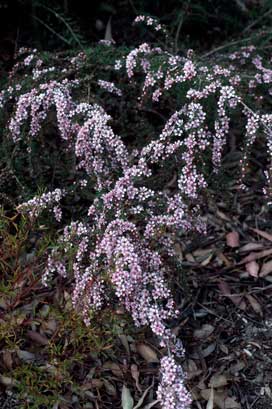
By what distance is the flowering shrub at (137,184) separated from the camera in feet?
6.75

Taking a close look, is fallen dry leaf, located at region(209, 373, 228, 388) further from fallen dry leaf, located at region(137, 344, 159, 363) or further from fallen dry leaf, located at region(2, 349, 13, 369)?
fallen dry leaf, located at region(2, 349, 13, 369)

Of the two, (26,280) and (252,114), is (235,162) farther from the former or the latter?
(26,280)

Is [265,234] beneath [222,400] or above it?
above

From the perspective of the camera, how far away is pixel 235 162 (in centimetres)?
315

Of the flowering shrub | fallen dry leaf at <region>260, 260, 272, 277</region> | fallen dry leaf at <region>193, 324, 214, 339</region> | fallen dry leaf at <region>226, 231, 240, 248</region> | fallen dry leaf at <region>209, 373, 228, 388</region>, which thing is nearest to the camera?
the flowering shrub

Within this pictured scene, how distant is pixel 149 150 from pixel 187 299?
2.20 ft

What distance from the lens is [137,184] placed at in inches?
99.2

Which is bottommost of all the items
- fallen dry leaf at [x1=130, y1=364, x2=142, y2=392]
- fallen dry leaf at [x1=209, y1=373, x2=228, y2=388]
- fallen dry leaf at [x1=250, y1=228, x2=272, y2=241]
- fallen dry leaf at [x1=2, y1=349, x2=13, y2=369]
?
fallen dry leaf at [x1=209, y1=373, x2=228, y2=388]

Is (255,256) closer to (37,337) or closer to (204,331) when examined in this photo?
(204,331)

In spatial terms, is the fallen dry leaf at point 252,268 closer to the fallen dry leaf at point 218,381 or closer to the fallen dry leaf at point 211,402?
the fallen dry leaf at point 218,381

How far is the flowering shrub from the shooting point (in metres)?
2.06

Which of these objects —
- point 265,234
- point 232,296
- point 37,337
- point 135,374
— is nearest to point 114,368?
point 135,374

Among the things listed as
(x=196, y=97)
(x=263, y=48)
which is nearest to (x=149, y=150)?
(x=196, y=97)

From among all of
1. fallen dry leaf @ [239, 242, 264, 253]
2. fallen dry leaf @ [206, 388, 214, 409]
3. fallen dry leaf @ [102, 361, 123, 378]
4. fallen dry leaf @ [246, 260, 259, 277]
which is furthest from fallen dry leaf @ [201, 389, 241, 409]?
fallen dry leaf @ [239, 242, 264, 253]
